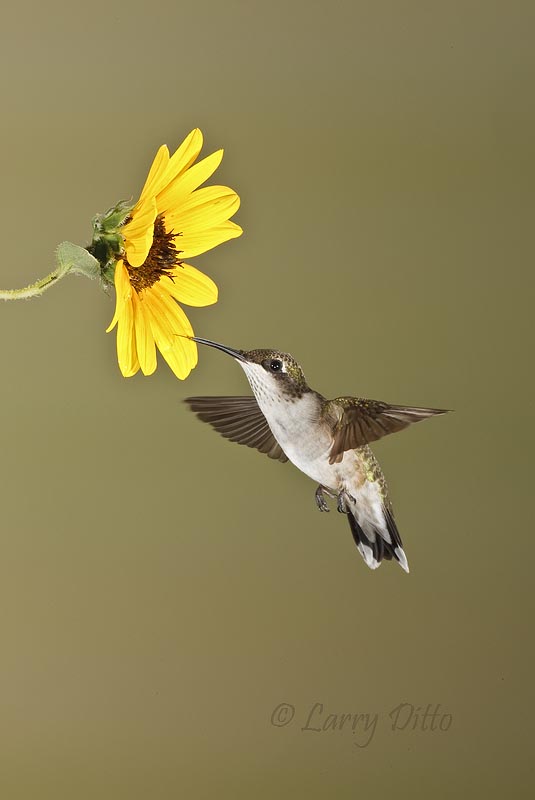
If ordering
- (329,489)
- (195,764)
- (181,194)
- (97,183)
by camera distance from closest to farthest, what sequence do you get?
(181,194)
(329,489)
(97,183)
(195,764)

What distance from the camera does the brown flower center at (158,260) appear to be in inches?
38.6

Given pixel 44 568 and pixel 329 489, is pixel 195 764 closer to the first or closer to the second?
pixel 44 568

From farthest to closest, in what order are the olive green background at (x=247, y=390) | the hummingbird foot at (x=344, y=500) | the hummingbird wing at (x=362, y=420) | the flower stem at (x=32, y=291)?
the olive green background at (x=247, y=390)
the hummingbird foot at (x=344, y=500)
the hummingbird wing at (x=362, y=420)
the flower stem at (x=32, y=291)

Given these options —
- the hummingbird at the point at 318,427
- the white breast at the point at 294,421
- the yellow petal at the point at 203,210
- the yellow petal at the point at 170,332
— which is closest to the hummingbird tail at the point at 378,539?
the hummingbird at the point at 318,427

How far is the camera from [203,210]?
1.02 m

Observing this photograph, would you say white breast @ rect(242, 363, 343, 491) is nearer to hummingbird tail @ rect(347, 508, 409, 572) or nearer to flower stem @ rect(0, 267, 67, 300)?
hummingbird tail @ rect(347, 508, 409, 572)

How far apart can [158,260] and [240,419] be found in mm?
239

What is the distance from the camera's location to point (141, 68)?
58.6 inches

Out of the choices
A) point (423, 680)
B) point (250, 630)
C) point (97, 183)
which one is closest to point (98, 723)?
point (250, 630)

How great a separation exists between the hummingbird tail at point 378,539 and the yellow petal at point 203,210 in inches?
14.5

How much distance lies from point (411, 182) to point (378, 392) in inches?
14.4

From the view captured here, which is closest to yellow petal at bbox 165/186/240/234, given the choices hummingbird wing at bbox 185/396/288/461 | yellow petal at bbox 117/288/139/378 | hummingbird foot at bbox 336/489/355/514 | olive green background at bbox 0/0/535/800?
yellow petal at bbox 117/288/139/378

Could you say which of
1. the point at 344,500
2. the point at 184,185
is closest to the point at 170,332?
the point at 184,185

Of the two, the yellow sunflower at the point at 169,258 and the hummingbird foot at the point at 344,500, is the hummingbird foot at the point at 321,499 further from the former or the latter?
the yellow sunflower at the point at 169,258
